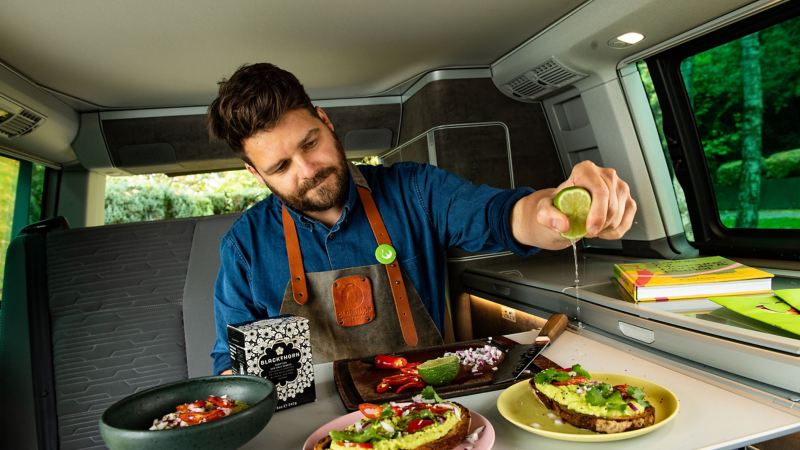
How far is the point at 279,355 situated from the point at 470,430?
463 mm

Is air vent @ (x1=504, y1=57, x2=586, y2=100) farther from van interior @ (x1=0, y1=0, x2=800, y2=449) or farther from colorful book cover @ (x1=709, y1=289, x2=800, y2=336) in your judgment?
colorful book cover @ (x1=709, y1=289, x2=800, y2=336)

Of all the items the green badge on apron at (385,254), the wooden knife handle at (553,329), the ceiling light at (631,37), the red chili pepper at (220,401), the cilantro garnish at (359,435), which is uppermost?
the ceiling light at (631,37)

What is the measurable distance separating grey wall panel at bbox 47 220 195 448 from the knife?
1.65 m

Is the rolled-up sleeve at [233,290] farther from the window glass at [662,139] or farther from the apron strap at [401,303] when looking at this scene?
the window glass at [662,139]

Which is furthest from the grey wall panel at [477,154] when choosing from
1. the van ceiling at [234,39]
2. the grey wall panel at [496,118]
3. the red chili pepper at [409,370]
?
the red chili pepper at [409,370]

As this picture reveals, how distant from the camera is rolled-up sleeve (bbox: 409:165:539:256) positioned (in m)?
1.71

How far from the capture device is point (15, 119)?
319 cm

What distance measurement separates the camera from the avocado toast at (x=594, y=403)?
3.27 ft

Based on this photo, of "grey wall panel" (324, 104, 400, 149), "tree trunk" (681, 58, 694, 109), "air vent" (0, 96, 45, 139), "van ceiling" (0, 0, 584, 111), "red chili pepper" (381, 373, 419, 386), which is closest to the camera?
"red chili pepper" (381, 373, 419, 386)

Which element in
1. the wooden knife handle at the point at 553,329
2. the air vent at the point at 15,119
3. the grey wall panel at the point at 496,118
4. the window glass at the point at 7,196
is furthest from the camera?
the grey wall panel at the point at 496,118

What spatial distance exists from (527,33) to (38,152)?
3083 millimetres

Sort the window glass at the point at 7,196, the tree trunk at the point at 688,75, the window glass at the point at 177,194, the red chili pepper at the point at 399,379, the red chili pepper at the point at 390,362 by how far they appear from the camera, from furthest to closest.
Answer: the window glass at the point at 177,194 < the window glass at the point at 7,196 < the tree trunk at the point at 688,75 < the red chili pepper at the point at 390,362 < the red chili pepper at the point at 399,379

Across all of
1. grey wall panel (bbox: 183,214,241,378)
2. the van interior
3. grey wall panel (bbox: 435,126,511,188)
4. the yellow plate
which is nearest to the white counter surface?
the yellow plate

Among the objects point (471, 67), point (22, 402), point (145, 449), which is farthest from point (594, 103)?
point (22, 402)
